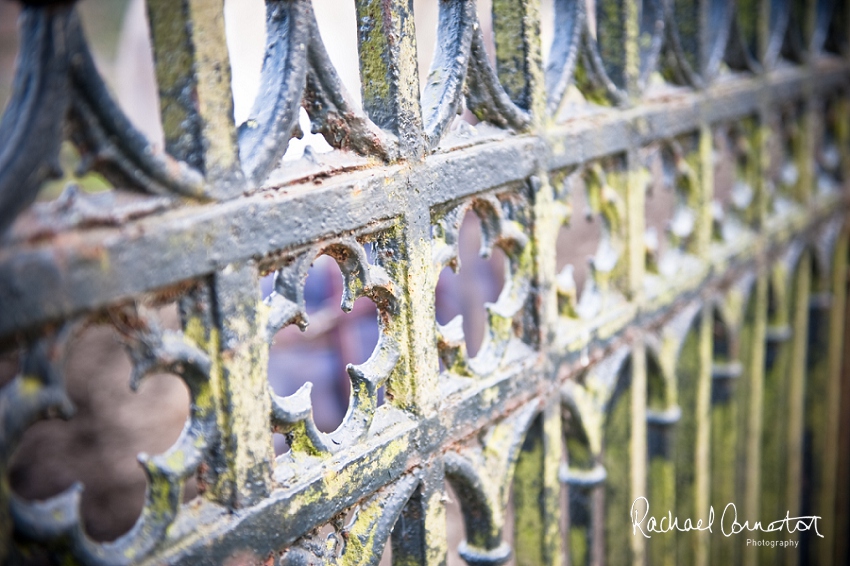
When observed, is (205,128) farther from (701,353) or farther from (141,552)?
(701,353)

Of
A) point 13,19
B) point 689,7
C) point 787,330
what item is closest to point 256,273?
point 689,7

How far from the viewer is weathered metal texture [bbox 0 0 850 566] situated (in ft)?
1.72

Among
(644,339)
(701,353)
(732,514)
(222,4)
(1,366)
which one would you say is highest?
(222,4)

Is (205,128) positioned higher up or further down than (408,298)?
higher up

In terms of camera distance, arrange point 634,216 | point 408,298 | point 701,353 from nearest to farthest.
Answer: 1. point 408,298
2. point 634,216
3. point 701,353

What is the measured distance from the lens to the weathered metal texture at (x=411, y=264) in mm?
524

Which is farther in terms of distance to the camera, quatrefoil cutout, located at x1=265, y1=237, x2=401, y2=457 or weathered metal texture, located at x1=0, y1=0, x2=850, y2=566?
quatrefoil cutout, located at x1=265, y1=237, x2=401, y2=457

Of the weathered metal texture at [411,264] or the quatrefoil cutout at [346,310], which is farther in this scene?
the quatrefoil cutout at [346,310]

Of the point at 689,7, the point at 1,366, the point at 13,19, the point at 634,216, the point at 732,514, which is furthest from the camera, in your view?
the point at 13,19

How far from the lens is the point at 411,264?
798mm

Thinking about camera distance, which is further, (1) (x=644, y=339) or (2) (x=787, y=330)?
(2) (x=787, y=330)

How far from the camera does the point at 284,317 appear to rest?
67 cm

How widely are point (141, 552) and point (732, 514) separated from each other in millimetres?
1580

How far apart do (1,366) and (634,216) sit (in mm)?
4727
